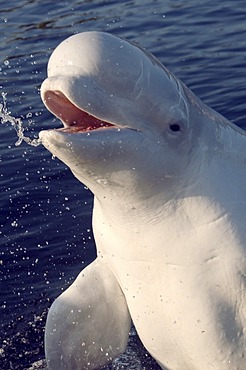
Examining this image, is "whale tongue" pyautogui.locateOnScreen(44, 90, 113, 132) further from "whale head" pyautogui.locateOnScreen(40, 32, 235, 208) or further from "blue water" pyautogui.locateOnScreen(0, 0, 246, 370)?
"blue water" pyautogui.locateOnScreen(0, 0, 246, 370)

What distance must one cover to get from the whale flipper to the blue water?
104 cm

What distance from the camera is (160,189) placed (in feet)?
23.0

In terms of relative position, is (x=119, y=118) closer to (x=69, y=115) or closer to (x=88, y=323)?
(x=69, y=115)

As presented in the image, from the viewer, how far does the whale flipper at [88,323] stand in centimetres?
798

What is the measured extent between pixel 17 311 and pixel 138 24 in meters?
9.78

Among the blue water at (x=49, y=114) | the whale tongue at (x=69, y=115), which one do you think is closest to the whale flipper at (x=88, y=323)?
the blue water at (x=49, y=114)

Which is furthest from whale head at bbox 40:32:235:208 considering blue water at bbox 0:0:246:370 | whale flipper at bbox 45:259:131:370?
blue water at bbox 0:0:246:370

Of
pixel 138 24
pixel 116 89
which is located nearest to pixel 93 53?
pixel 116 89

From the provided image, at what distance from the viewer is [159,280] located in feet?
23.8

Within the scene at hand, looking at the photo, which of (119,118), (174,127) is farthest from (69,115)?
(174,127)

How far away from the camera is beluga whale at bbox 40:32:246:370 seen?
6535 millimetres

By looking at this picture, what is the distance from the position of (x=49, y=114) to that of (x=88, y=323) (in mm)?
7431

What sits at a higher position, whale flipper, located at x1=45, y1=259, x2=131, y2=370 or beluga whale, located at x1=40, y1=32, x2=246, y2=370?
beluga whale, located at x1=40, y1=32, x2=246, y2=370

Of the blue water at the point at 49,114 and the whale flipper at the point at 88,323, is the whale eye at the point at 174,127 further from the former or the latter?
the blue water at the point at 49,114
